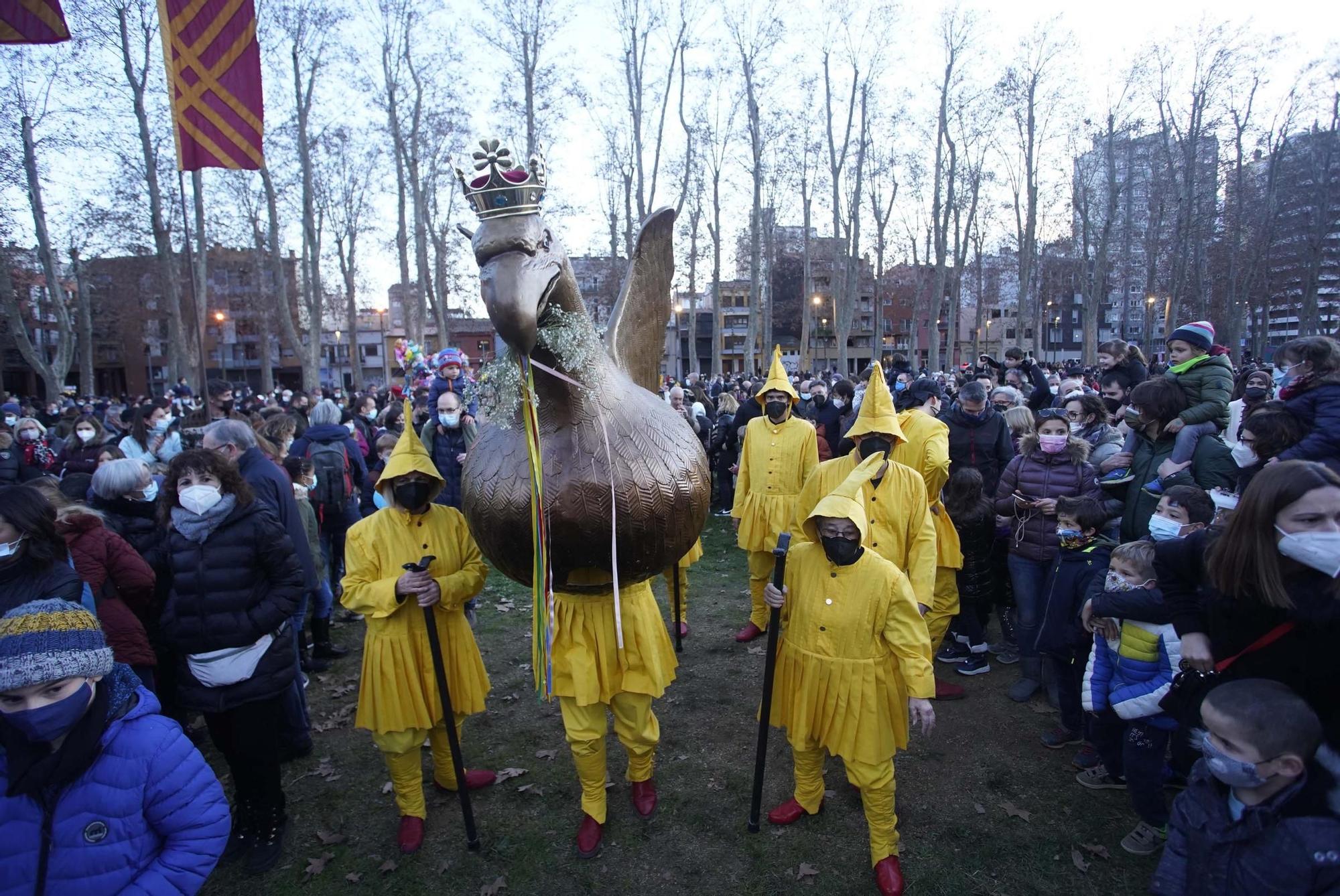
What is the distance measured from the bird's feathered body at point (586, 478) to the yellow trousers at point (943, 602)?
2384 mm

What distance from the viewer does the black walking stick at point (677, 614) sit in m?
4.59

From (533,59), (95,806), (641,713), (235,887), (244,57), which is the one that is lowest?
(235,887)

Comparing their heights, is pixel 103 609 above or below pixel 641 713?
above

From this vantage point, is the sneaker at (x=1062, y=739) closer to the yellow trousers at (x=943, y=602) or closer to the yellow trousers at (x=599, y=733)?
the yellow trousers at (x=943, y=602)

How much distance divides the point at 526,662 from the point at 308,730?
1520 mm

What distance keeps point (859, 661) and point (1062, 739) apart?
193 cm

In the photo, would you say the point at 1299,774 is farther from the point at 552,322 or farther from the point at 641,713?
the point at 552,322

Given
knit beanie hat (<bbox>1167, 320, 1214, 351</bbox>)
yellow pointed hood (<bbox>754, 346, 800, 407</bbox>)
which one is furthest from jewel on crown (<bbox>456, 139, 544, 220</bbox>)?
knit beanie hat (<bbox>1167, 320, 1214, 351</bbox>)

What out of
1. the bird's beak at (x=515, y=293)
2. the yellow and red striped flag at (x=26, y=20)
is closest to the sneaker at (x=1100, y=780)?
the bird's beak at (x=515, y=293)

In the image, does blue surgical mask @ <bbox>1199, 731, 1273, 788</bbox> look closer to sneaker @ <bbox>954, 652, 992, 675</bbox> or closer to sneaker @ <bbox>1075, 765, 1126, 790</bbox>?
sneaker @ <bbox>1075, 765, 1126, 790</bbox>

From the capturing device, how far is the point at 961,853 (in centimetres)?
307

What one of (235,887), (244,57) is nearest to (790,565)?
(235,887)

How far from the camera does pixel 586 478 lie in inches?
100

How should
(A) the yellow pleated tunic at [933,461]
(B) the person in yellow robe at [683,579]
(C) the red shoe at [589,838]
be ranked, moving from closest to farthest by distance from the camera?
(C) the red shoe at [589,838] < (B) the person in yellow robe at [683,579] < (A) the yellow pleated tunic at [933,461]
